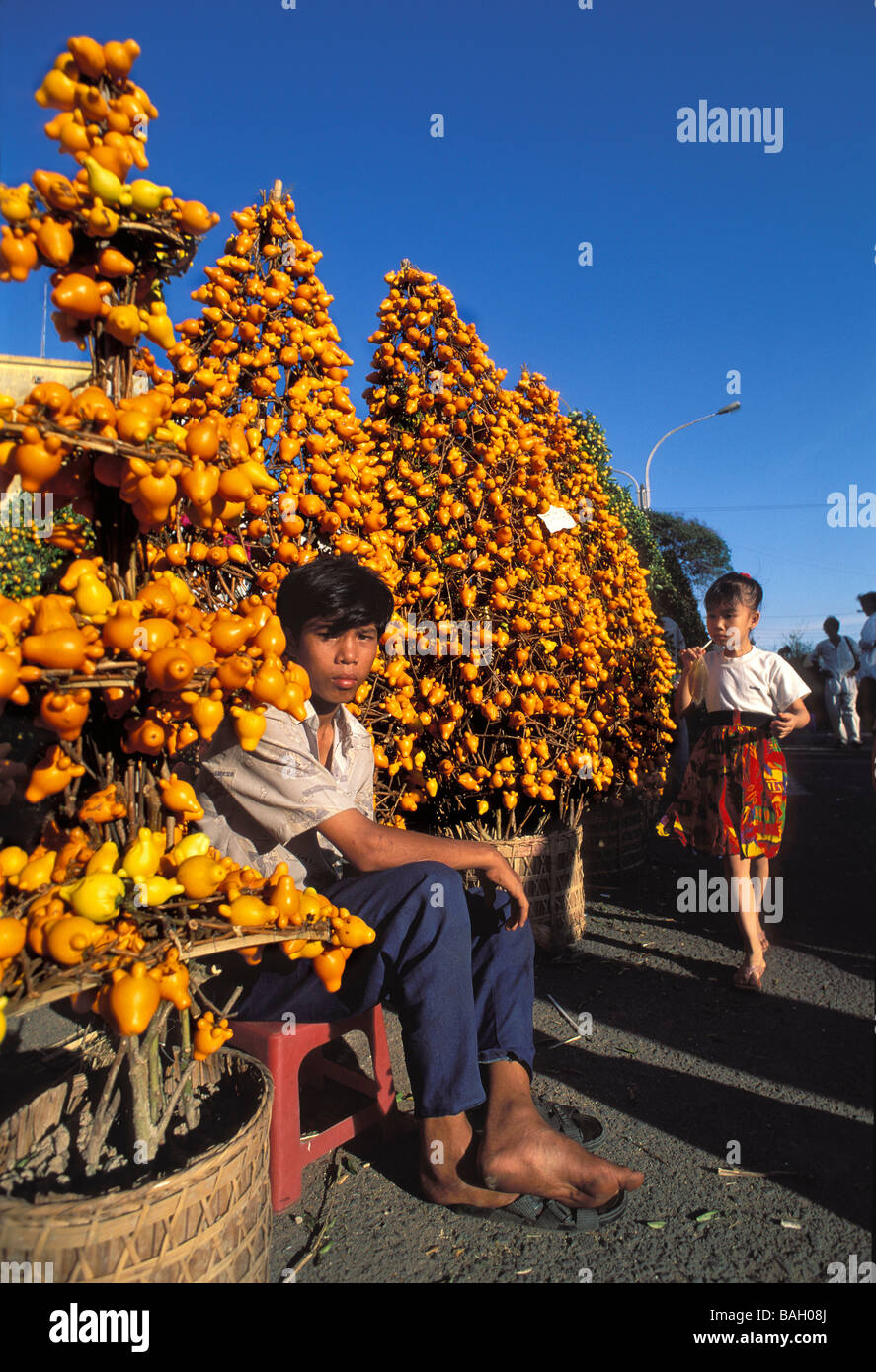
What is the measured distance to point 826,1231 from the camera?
175cm

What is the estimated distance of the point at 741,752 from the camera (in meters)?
3.26

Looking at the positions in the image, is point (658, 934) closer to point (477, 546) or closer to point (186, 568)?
point (477, 546)

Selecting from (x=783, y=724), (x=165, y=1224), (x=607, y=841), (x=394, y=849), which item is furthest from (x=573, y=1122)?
(x=607, y=841)

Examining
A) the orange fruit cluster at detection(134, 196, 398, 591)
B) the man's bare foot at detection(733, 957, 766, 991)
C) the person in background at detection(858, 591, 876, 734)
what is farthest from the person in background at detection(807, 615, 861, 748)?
the orange fruit cluster at detection(134, 196, 398, 591)

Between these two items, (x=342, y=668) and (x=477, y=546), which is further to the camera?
(x=477, y=546)

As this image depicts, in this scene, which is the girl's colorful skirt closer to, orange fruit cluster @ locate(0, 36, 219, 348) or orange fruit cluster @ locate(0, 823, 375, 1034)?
orange fruit cluster @ locate(0, 823, 375, 1034)

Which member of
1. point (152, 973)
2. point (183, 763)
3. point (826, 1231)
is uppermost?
point (183, 763)

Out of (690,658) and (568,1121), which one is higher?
(690,658)

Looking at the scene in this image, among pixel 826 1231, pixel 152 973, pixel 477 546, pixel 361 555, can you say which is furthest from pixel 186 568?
pixel 826 1231

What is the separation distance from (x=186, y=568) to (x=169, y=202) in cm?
124

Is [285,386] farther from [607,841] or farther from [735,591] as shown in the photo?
[607,841]

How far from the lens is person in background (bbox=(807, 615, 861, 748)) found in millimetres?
10570

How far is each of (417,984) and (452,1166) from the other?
44cm

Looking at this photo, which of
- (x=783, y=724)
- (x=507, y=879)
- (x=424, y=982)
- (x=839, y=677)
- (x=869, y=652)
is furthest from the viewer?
(x=839, y=677)
